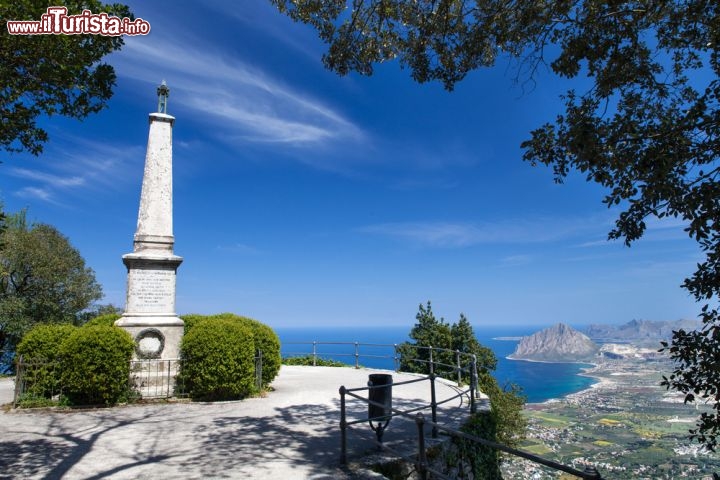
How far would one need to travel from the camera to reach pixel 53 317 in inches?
949

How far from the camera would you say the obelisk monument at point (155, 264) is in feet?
36.5

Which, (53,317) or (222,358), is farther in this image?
(53,317)

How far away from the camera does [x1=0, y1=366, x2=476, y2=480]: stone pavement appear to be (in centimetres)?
569

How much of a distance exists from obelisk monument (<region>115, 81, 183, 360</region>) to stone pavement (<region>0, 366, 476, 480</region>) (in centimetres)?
194

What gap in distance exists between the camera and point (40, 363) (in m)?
9.44

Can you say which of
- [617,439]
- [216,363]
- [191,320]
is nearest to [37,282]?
[191,320]

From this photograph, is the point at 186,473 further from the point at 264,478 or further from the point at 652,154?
the point at 652,154

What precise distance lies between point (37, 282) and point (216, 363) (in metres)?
21.4

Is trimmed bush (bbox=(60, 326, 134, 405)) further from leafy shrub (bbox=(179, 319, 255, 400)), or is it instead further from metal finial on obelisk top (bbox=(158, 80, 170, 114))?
metal finial on obelisk top (bbox=(158, 80, 170, 114))

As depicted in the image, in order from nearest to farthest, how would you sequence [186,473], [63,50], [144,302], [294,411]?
[186,473] → [63,50] → [294,411] → [144,302]

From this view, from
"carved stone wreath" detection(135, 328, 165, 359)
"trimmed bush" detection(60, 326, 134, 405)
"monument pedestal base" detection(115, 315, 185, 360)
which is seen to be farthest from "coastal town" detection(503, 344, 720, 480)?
"trimmed bush" detection(60, 326, 134, 405)

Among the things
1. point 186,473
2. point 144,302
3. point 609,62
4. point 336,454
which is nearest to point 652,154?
point 609,62

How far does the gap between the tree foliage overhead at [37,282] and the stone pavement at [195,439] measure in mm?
15342

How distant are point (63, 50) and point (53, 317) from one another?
23843 millimetres
